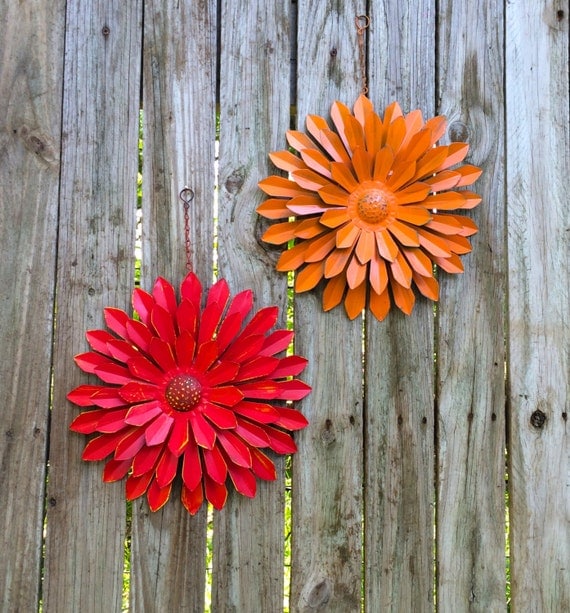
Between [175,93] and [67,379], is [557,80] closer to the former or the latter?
[175,93]

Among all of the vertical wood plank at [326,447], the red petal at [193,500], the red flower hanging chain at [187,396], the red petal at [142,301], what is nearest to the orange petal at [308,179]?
the vertical wood plank at [326,447]

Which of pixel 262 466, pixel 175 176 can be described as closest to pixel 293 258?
pixel 175 176

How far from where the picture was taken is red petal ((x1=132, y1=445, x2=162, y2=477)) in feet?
3.23

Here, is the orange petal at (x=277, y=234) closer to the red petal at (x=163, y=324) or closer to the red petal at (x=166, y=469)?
the red petal at (x=163, y=324)

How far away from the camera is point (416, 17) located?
1.12 m

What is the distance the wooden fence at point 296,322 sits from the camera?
1026 millimetres

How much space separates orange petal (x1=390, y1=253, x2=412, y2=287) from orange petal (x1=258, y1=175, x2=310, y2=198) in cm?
19

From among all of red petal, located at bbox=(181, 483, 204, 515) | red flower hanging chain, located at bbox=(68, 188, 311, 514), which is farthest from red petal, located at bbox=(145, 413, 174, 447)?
red petal, located at bbox=(181, 483, 204, 515)

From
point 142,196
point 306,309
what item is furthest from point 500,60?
point 142,196

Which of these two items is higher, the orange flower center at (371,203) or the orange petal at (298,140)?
the orange petal at (298,140)

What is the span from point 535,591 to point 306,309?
64 cm

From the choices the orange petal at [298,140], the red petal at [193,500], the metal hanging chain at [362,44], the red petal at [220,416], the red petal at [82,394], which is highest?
the metal hanging chain at [362,44]

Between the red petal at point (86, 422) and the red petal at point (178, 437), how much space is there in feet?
0.41

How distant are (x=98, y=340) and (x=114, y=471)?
22cm
